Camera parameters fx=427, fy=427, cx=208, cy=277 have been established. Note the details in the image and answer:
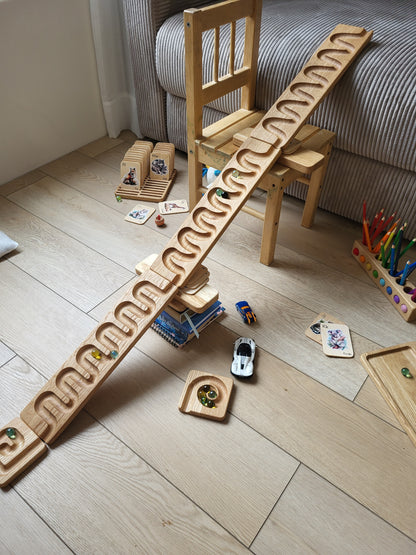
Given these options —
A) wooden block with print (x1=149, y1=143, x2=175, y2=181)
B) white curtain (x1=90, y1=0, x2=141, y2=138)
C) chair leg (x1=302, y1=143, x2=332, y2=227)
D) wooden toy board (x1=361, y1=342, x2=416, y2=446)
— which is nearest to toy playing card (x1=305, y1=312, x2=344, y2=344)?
wooden toy board (x1=361, y1=342, x2=416, y2=446)

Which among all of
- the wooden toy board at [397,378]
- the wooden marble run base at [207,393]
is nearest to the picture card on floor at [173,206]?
the wooden marble run base at [207,393]

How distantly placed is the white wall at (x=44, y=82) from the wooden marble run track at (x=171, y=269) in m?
0.89

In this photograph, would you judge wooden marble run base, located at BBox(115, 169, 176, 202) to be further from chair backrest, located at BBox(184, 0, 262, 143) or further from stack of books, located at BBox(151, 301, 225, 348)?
stack of books, located at BBox(151, 301, 225, 348)

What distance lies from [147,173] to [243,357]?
2.83ft

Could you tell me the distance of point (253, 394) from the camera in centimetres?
96

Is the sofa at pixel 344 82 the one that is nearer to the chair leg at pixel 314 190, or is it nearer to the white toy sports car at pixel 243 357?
the chair leg at pixel 314 190

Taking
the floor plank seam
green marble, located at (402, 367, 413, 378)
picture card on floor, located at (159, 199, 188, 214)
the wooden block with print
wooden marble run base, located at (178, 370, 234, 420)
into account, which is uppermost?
the wooden block with print

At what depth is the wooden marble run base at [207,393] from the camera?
92cm

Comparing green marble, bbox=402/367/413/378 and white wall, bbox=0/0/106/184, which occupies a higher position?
white wall, bbox=0/0/106/184

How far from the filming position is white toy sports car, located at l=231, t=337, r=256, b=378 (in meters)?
0.98

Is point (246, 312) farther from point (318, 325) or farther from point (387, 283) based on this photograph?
point (387, 283)

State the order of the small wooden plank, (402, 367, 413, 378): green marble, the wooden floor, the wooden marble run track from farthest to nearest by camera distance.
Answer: the small wooden plank, (402, 367, 413, 378): green marble, the wooden marble run track, the wooden floor

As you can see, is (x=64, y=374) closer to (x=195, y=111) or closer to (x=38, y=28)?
(x=195, y=111)

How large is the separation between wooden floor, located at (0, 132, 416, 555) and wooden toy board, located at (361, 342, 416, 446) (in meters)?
0.02
